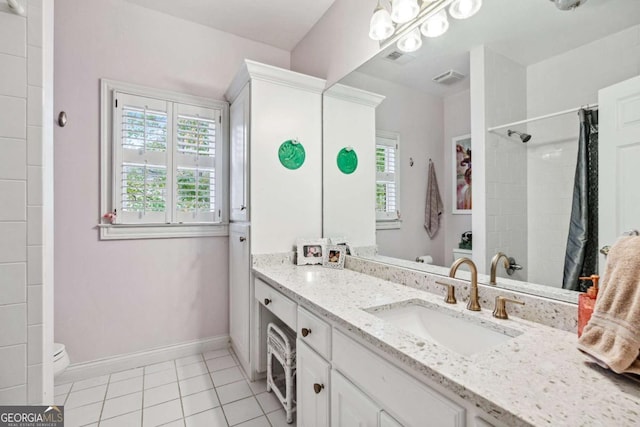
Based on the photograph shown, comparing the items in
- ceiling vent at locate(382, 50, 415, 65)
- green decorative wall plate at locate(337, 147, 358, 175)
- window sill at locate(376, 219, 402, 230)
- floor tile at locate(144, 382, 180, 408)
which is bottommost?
floor tile at locate(144, 382, 180, 408)

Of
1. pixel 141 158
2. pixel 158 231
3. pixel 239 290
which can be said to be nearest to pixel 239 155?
pixel 141 158

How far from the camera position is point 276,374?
198 centimetres

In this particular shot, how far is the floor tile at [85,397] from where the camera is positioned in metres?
1.79

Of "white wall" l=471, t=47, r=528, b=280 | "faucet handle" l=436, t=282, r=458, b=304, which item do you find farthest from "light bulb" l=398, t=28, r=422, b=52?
"faucet handle" l=436, t=282, r=458, b=304

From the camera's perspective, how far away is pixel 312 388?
4.04 feet

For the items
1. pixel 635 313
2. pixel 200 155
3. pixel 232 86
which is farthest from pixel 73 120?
pixel 635 313

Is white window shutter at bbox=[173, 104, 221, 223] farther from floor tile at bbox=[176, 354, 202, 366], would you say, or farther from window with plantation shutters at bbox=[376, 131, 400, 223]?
window with plantation shutters at bbox=[376, 131, 400, 223]

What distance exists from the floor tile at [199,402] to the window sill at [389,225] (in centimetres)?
147

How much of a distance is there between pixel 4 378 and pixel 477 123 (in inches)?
82.7

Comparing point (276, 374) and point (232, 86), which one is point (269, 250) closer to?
point (276, 374)

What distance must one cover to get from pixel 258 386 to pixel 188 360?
71cm

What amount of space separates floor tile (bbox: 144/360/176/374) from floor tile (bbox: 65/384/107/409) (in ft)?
0.89

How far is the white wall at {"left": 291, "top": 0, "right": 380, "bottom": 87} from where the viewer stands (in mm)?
1874

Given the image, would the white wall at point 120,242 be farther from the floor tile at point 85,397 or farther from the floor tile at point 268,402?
the floor tile at point 268,402
